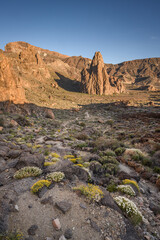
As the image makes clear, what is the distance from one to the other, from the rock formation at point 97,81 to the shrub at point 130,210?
92.1m

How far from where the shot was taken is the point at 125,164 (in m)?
9.34

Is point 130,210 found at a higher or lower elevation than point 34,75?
lower

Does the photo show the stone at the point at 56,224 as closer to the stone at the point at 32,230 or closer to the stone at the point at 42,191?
the stone at the point at 32,230

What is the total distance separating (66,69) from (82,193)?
138575mm

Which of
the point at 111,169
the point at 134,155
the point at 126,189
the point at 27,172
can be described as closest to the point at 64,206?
the point at 27,172

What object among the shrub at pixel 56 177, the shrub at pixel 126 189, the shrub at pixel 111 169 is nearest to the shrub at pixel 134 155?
the shrub at pixel 111 169

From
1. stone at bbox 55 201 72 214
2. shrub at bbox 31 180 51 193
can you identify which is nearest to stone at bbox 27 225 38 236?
stone at bbox 55 201 72 214

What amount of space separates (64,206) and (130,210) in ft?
8.43

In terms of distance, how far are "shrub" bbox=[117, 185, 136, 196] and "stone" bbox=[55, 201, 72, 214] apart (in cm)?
275

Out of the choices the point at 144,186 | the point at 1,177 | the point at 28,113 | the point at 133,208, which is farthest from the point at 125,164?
the point at 28,113

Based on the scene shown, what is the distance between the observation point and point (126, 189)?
591 cm

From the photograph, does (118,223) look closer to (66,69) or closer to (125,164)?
(125,164)

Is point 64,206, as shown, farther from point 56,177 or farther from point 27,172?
point 27,172

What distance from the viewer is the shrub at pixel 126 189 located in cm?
584
